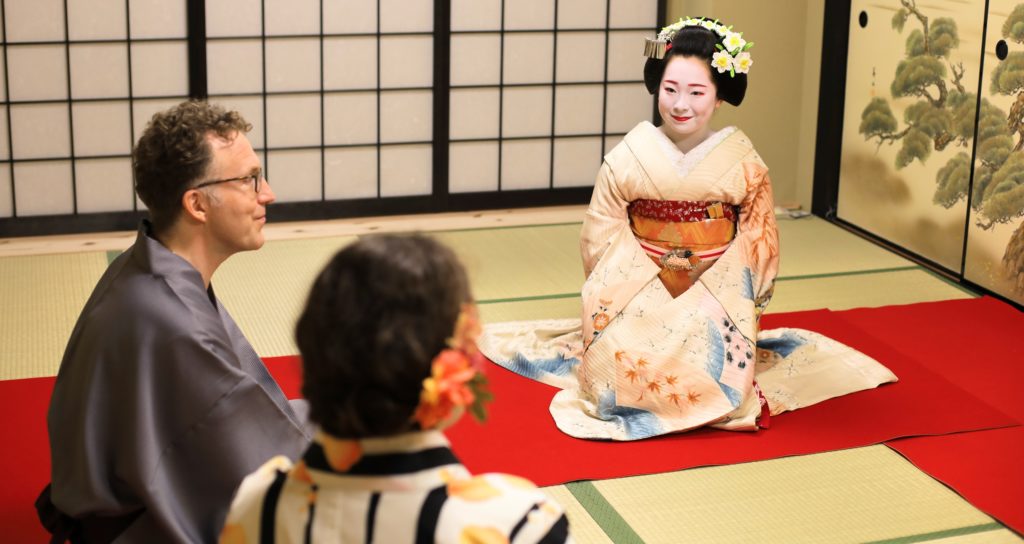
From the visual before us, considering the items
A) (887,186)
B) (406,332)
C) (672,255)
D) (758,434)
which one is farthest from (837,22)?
(406,332)

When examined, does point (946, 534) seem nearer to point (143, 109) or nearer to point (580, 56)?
point (580, 56)

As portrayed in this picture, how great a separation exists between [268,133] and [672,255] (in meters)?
2.64

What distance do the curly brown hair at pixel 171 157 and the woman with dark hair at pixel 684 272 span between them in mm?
1580

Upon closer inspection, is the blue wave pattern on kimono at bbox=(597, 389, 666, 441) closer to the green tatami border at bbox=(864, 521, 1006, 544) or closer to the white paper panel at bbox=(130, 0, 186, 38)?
the green tatami border at bbox=(864, 521, 1006, 544)

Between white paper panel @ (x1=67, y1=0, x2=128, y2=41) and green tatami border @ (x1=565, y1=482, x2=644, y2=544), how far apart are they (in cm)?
334

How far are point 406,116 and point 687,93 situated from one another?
97.1 inches

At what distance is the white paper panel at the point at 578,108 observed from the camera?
20.9 feet

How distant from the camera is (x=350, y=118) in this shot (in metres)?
6.08

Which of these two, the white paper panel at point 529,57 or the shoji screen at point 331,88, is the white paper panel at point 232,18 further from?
the white paper panel at point 529,57

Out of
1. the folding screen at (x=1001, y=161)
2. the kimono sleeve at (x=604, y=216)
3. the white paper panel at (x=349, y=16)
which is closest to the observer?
→ the kimono sleeve at (x=604, y=216)

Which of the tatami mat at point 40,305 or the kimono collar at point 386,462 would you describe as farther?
the tatami mat at point 40,305

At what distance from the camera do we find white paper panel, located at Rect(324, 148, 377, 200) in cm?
611

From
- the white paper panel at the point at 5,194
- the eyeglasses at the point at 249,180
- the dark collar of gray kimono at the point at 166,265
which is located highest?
the eyeglasses at the point at 249,180

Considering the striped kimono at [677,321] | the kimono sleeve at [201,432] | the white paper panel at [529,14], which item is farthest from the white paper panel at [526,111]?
the kimono sleeve at [201,432]
